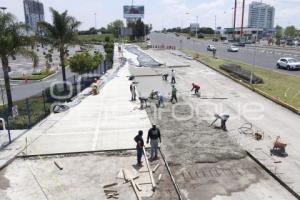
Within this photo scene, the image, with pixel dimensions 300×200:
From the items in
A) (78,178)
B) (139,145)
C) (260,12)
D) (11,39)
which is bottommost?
(78,178)

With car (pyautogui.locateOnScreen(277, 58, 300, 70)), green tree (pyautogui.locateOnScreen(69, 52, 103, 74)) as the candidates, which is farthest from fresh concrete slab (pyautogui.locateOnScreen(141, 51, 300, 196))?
car (pyautogui.locateOnScreen(277, 58, 300, 70))

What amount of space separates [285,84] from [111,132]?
19.4 meters

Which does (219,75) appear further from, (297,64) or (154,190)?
(154,190)

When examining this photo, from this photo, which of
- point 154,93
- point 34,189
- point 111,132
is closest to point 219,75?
point 154,93

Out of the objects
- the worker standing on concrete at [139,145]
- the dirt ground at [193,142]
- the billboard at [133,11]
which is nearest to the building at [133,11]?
the billboard at [133,11]

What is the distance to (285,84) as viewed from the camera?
31000mm

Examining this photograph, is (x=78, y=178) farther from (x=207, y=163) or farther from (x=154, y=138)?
(x=207, y=163)

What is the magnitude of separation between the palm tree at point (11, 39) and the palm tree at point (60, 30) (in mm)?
8015

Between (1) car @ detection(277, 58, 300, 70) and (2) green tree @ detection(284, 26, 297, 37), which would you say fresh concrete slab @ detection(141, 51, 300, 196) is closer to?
(1) car @ detection(277, 58, 300, 70)

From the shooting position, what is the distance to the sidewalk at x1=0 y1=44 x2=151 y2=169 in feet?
53.5

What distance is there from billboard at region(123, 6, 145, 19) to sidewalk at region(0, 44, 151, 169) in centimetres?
11675

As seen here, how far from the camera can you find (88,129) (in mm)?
19188

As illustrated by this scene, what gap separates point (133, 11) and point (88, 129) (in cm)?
12567

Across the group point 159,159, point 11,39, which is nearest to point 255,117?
point 159,159
